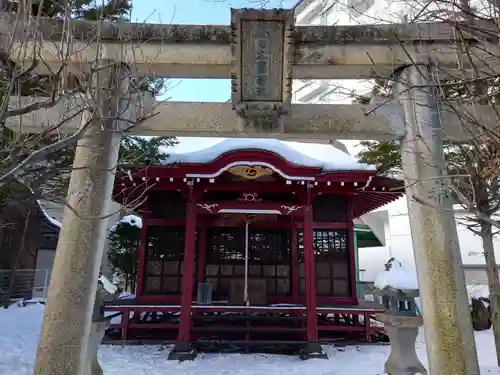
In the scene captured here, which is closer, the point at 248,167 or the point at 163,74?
the point at 163,74

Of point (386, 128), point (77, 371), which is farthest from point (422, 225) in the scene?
point (77, 371)

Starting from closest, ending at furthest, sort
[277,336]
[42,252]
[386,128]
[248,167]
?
[386,128] < [248,167] < [277,336] < [42,252]

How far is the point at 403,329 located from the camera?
593 centimetres

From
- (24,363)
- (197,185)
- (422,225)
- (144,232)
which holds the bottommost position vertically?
(24,363)

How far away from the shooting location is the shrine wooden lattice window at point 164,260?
967cm

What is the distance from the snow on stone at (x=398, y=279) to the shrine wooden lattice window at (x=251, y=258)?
154 inches

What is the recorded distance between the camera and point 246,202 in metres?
8.48

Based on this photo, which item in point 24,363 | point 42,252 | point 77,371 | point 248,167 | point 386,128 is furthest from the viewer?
point 42,252

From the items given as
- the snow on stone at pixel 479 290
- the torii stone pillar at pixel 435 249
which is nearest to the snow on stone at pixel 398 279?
the torii stone pillar at pixel 435 249

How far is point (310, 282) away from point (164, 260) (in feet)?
12.6

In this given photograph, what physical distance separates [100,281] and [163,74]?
134 inches

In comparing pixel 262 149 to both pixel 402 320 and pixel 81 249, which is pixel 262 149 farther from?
pixel 81 249

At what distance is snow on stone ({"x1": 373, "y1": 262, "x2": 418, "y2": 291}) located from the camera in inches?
233

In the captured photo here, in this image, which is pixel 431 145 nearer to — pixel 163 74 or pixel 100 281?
pixel 163 74
